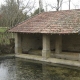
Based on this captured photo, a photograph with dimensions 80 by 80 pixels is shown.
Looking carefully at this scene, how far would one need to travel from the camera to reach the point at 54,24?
17234mm

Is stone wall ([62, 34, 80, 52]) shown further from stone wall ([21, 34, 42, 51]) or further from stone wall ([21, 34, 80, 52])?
stone wall ([21, 34, 42, 51])

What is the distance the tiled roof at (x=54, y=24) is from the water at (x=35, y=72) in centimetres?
310

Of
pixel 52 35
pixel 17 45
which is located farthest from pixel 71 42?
pixel 17 45

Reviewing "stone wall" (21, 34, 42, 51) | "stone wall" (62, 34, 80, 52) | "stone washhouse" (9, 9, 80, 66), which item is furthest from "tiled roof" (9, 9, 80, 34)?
"stone wall" (62, 34, 80, 52)

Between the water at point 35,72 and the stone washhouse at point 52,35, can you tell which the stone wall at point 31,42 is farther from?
the water at point 35,72

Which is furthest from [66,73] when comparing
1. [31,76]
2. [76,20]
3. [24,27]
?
[24,27]

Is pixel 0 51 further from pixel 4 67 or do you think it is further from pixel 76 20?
pixel 76 20

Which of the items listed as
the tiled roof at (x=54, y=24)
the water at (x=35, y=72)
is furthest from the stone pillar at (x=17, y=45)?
the water at (x=35, y=72)

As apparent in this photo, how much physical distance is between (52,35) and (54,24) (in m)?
2.18

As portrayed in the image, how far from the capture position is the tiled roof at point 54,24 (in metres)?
15.9

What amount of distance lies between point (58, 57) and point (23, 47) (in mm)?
4532

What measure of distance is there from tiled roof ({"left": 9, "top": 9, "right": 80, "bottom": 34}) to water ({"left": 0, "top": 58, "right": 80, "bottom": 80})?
310cm

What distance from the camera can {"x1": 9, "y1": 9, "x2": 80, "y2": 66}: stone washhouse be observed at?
53.1 ft

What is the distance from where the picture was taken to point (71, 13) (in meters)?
19.1
